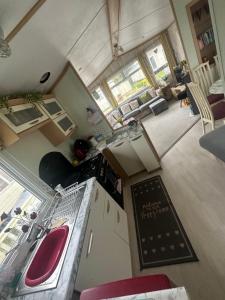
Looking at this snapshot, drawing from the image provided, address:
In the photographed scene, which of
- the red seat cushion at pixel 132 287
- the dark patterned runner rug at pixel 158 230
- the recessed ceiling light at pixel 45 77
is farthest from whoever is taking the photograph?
the recessed ceiling light at pixel 45 77

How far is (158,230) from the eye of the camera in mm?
2168

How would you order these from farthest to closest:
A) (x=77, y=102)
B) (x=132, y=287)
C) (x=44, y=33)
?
(x=77, y=102) → (x=44, y=33) → (x=132, y=287)

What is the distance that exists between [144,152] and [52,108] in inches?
66.0

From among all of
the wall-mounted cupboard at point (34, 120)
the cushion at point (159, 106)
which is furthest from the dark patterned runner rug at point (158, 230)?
the cushion at point (159, 106)

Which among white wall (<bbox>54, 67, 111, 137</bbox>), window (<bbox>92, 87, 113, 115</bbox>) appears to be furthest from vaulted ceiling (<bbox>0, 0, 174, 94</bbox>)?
window (<bbox>92, 87, 113, 115</bbox>)

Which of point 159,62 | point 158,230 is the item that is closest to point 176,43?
point 159,62

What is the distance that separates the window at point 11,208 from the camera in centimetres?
177

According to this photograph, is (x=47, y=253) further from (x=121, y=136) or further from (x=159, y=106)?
(x=159, y=106)

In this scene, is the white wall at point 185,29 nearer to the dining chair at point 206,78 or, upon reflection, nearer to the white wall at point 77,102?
the dining chair at point 206,78

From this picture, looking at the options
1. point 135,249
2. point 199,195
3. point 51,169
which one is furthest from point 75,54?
point 135,249

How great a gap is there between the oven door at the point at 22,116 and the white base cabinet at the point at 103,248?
108cm

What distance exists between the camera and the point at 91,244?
1379 millimetres

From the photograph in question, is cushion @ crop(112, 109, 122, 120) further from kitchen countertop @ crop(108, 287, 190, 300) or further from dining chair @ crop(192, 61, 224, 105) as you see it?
kitchen countertop @ crop(108, 287, 190, 300)

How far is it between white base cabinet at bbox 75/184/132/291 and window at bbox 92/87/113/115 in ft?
18.7
